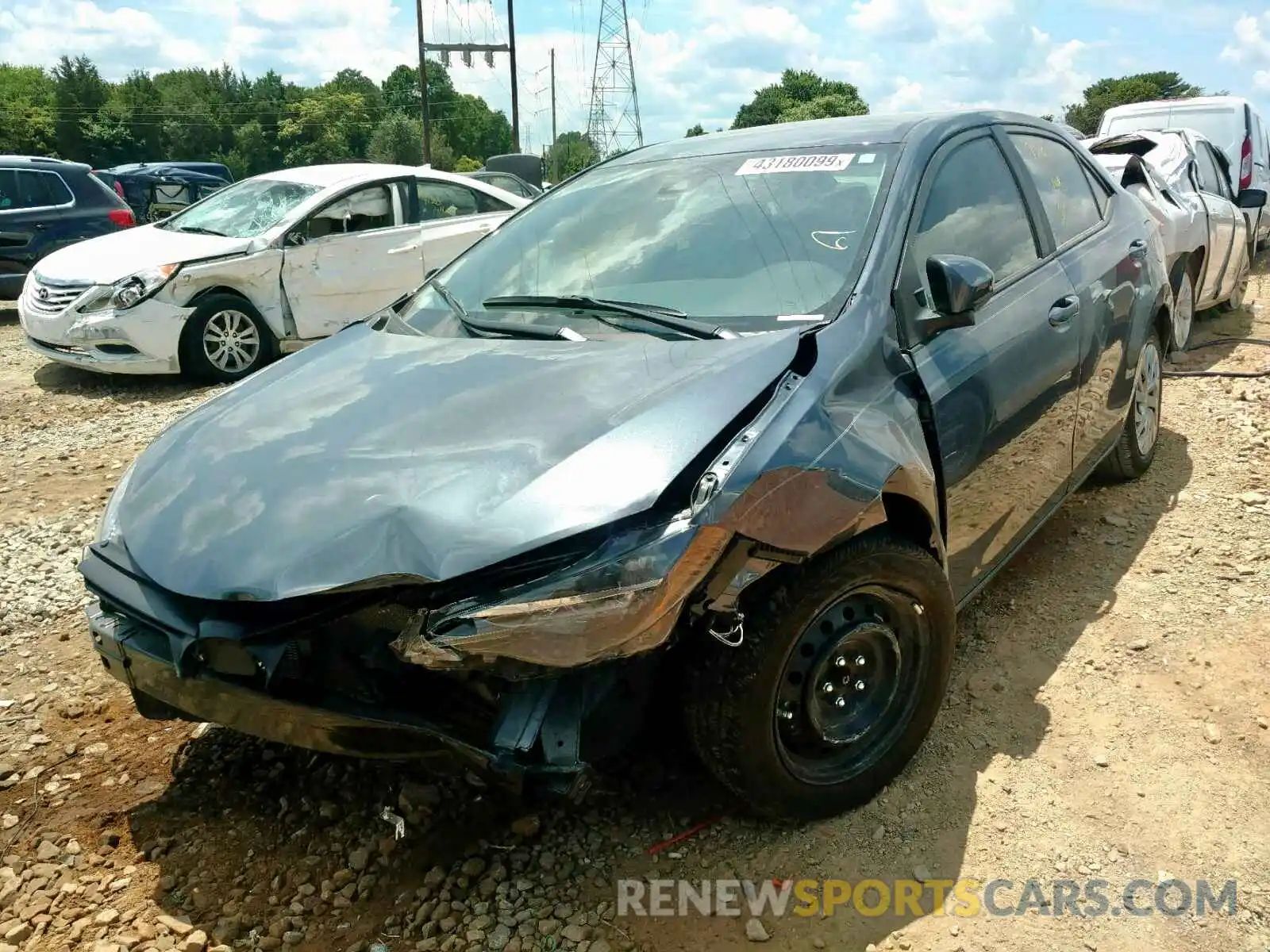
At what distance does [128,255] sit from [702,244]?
6209mm

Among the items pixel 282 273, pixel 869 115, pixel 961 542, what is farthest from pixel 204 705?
pixel 282 273

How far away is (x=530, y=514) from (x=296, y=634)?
545mm

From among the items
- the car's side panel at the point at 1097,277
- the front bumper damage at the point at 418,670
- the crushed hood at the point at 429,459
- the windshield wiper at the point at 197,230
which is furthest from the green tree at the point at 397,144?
the front bumper damage at the point at 418,670

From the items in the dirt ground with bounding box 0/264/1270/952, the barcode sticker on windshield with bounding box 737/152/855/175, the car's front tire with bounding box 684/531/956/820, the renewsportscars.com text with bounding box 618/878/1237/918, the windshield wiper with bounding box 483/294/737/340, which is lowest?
the renewsportscars.com text with bounding box 618/878/1237/918

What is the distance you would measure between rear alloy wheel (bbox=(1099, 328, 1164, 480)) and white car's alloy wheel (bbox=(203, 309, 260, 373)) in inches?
235

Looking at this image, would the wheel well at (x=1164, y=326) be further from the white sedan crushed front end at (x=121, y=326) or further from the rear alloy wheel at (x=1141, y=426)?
the white sedan crushed front end at (x=121, y=326)

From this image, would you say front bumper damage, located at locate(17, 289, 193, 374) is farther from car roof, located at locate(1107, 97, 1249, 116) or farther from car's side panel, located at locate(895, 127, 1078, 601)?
car roof, located at locate(1107, 97, 1249, 116)

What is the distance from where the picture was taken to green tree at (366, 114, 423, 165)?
76.7 meters

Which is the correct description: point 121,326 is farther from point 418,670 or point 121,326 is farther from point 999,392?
point 999,392

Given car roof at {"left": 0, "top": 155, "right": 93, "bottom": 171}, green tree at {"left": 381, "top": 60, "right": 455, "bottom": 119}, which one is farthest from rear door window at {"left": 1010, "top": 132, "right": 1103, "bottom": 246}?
green tree at {"left": 381, "top": 60, "right": 455, "bottom": 119}

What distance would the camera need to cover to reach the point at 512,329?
9.39ft

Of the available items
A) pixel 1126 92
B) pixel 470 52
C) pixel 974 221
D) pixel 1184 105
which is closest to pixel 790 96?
pixel 1126 92

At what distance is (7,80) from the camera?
82.6 meters

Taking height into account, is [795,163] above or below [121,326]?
above
